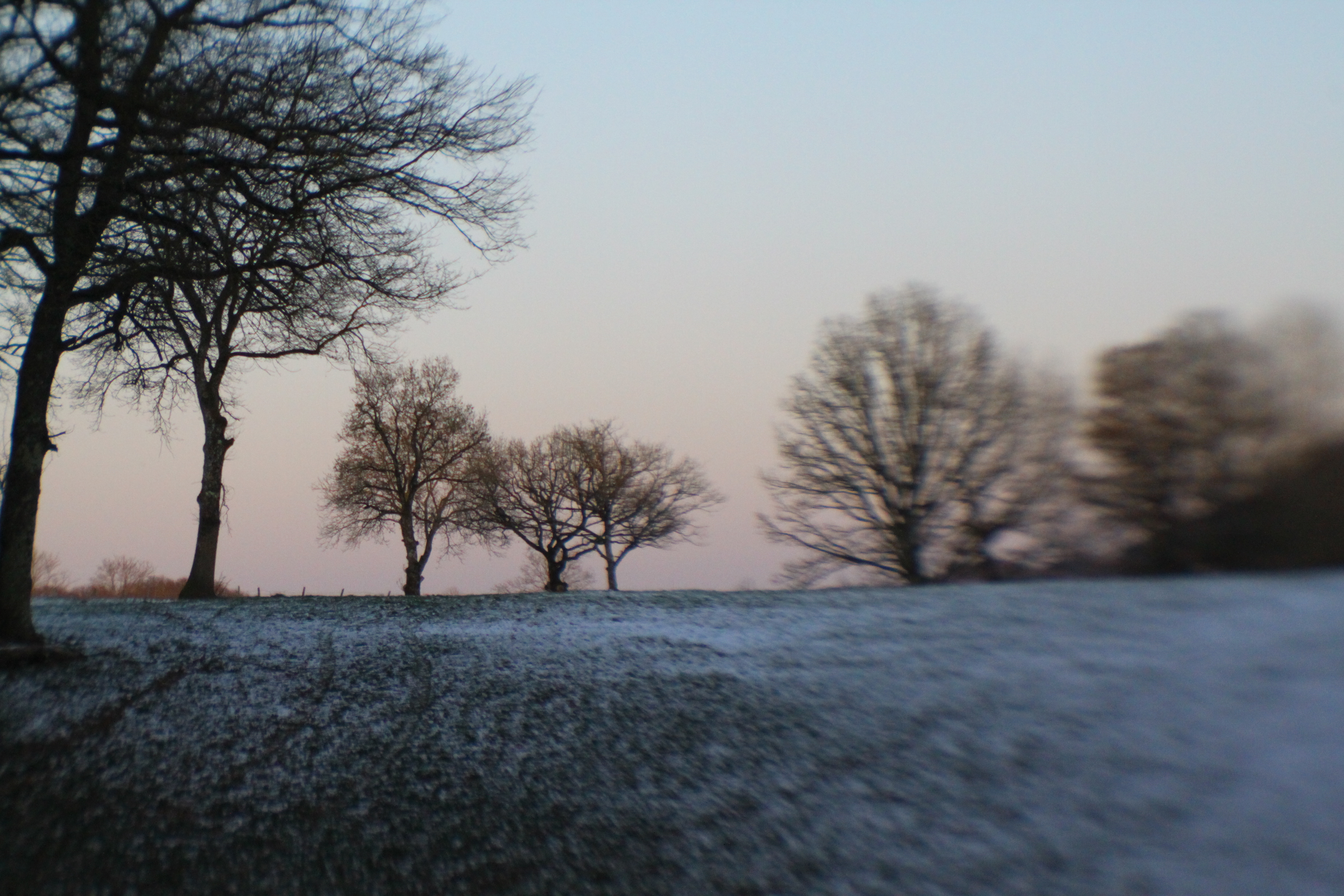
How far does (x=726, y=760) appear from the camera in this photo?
552 centimetres

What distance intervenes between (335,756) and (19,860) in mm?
1872

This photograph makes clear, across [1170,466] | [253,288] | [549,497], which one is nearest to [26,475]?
[253,288]

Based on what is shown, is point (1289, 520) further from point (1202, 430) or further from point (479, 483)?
point (479, 483)

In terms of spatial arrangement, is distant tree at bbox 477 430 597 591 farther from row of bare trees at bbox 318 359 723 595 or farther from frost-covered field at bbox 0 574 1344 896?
frost-covered field at bbox 0 574 1344 896

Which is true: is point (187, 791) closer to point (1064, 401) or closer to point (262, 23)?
point (262, 23)

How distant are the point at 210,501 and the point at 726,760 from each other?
15.8 m

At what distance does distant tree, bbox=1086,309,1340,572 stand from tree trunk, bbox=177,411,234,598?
16883mm

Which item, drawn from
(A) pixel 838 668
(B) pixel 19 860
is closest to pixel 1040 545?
(A) pixel 838 668

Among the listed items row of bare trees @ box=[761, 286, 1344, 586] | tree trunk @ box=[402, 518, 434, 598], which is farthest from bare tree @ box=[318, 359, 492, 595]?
row of bare trees @ box=[761, 286, 1344, 586]

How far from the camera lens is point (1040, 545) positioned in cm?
1423

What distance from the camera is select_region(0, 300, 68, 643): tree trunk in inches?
337

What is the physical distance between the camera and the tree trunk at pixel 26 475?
855 cm

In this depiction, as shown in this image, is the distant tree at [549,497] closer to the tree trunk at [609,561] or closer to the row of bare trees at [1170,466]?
the tree trunk at [609,561]

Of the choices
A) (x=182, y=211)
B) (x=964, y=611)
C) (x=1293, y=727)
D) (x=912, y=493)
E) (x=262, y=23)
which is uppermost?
(x=262, y=23)
